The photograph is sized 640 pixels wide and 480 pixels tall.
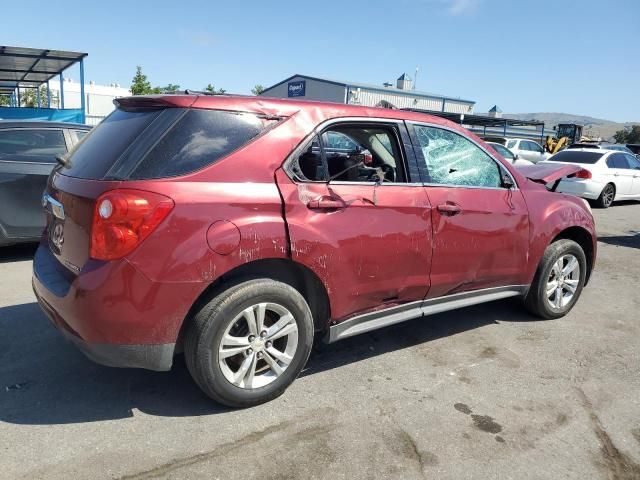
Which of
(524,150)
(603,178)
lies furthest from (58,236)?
(524,150)

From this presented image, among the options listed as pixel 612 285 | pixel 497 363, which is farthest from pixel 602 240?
pixel 497 363

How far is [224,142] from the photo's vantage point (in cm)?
280

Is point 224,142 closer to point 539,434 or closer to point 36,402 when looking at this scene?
point 36,402

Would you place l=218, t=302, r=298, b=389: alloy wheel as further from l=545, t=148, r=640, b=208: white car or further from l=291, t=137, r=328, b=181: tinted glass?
l=545, t=148, r=640, b=208: white car

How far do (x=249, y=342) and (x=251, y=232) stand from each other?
2.08 ft

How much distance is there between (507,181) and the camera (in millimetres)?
4051

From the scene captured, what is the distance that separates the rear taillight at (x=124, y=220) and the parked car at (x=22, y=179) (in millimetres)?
3725

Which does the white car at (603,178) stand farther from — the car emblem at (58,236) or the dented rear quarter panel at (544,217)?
the car emblem at (58,236)

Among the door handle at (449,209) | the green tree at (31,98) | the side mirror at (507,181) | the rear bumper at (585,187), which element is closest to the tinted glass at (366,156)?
the door handle at (449,209)

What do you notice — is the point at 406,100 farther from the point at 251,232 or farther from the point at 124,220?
the point at 124,220

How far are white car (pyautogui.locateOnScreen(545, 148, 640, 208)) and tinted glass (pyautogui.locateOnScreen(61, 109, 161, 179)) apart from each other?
12.1 metres

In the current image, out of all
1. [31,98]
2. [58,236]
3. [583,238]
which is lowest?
[583,238]

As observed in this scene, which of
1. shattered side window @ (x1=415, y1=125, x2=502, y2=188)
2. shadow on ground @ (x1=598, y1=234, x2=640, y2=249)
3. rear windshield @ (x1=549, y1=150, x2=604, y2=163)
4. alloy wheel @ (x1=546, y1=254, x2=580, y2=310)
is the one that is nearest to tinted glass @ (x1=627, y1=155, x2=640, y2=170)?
rear windshield @ (x1=549, y1=150, x2=604, y2=163)

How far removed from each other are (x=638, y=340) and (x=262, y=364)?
3249 mm
